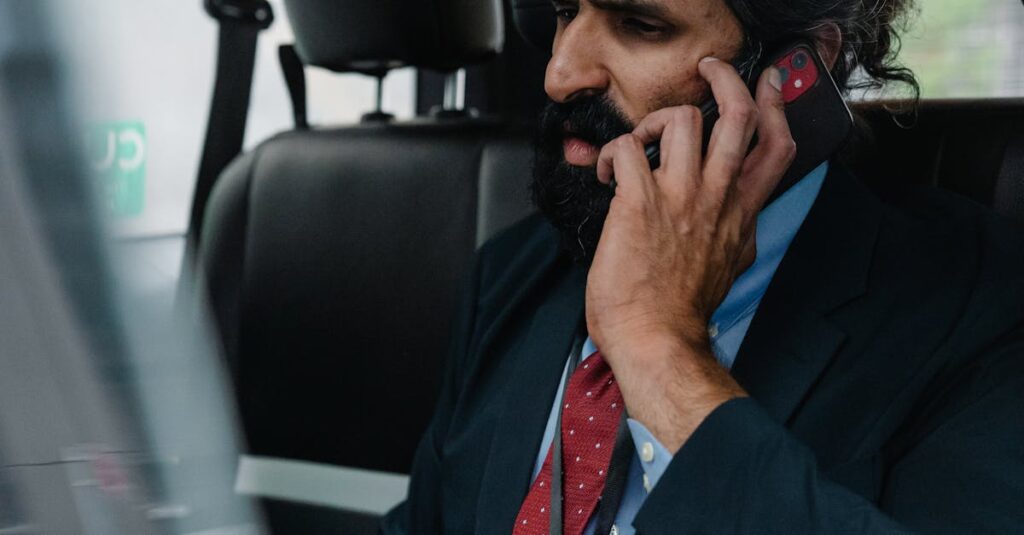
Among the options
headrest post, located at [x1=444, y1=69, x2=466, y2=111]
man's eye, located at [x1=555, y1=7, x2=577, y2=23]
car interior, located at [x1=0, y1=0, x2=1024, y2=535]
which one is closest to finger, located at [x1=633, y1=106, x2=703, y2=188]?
man's eye, located at [x1=555, y1=7, x2=577, y2=23]

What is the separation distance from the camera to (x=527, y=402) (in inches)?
58.4

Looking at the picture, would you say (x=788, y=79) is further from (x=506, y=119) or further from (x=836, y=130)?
(x=506, y=119)

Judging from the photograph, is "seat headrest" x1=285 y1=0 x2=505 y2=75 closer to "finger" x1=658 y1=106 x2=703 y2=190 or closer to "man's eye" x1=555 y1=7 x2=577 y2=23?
"man's eye" x1=555 y1=7 x2=577 y2=23

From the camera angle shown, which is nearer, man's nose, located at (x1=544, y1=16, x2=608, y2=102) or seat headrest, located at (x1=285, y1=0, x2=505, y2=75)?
man's nose, located at (x1=544, y1=16, x2=608, y2=102)

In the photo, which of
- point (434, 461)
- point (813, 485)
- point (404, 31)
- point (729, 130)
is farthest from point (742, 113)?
point (404, 31)

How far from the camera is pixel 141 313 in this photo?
2.00ft

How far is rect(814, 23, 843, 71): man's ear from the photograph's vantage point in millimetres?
1432

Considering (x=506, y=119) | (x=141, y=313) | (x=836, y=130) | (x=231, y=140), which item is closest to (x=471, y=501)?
(x=836, y=130)

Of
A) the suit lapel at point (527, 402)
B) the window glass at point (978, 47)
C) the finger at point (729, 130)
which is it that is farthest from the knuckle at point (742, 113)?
the window glass at point (978, 47)

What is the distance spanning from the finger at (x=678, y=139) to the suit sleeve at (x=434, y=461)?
0.51 m

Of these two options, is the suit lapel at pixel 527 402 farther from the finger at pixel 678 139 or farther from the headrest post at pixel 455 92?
the headrest post at pixel 455 92

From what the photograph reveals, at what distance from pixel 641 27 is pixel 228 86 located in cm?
126

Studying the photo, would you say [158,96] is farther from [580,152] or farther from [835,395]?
[835,395]

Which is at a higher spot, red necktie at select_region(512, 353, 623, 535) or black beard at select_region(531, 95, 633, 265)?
black beard at select_region(531, 95, 633, 265)
